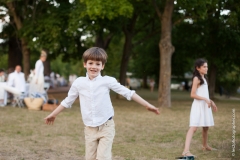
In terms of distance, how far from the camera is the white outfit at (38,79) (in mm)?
19794

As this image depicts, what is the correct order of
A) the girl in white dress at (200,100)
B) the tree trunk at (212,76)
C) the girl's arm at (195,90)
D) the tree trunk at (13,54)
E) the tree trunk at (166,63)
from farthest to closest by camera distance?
1. the tree trunk at (13,54)
2. the tree trunk at (212,76)
3. the tree trunk at (166,63)
4. the girl in white dress at (200,100)
5. the girl's arm at (195,90)

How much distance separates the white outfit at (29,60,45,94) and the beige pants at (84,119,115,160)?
1392 cm

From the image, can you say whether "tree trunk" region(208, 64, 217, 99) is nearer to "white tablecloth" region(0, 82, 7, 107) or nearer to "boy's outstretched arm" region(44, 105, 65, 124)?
"white tablecloth" region(0, 82, 7, 107)

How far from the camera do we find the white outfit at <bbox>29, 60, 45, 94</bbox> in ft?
64.9

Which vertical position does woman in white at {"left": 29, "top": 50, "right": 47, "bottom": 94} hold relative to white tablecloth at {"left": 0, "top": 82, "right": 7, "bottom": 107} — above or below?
above

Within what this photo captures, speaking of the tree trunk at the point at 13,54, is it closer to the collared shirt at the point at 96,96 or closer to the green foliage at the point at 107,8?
the green foliage at the point at 107,8

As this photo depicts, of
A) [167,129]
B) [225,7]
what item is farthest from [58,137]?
[225,7]

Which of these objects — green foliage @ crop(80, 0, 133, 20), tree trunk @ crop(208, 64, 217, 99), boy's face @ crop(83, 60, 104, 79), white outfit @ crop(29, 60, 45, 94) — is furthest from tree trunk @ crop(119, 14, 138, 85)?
boy's face @ crop(83, 60, 104, 79)

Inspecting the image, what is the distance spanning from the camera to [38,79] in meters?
20.1

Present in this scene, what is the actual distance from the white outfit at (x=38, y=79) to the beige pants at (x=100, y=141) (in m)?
13.9

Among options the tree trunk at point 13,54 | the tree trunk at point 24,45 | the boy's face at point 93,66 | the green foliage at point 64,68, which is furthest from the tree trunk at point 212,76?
the green foliage at point 64,68

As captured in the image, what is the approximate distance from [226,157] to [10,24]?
91.6 ft

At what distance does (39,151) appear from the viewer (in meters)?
9.54

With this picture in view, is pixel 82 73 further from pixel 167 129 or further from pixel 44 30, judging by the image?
pixel 167 129
